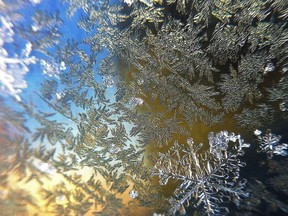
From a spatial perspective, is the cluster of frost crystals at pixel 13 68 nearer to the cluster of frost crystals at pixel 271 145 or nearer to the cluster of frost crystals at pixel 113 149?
the cluster of frost crystals at pixel 113 149

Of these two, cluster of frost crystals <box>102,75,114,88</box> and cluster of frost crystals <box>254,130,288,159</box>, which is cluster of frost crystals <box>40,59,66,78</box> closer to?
cluster of frost crystals <box>102,75,114,88</box>

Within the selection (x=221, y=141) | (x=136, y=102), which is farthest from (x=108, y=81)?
(x=221, y=141)

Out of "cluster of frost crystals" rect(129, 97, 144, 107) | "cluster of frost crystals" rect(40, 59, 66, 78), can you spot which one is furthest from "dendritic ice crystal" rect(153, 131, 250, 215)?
"cluster of frost crystals" rect(40, 59, 66, 78)

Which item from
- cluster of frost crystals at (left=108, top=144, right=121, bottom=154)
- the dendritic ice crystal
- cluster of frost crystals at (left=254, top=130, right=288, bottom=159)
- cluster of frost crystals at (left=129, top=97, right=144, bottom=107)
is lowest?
cluster of frost crystals at (left=108, top=144, right=121, bottom=154)

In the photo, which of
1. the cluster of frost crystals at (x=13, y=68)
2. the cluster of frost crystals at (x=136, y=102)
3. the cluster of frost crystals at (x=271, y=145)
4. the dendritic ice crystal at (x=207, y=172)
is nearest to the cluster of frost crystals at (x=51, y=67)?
the cluster of frost crystals at (x=13, y=68)

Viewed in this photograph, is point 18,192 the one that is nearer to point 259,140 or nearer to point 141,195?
point 141,195

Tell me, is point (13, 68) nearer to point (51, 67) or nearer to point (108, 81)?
point (51, 67)
